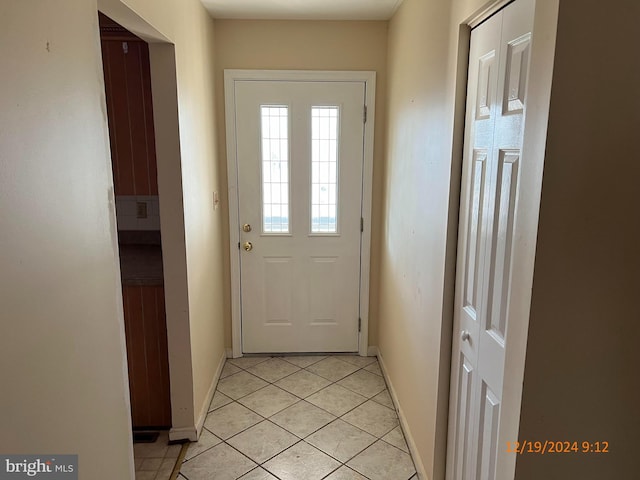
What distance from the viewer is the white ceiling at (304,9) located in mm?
2766

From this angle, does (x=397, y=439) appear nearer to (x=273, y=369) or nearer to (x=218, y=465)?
(x=218, y=465)

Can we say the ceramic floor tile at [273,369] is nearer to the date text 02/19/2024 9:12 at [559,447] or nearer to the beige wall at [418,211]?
the beige wall at [418,211]

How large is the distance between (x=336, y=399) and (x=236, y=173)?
1725mm

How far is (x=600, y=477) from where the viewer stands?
128 centimetres

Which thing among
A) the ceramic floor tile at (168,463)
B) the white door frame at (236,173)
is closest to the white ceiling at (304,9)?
the white door frame at (236,173)

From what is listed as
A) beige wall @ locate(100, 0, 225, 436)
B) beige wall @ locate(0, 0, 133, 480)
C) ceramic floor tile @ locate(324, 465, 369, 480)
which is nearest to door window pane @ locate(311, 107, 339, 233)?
beige wall @ locate(100, 0, 225, 436)

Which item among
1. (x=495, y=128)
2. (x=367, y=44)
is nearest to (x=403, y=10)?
(x=367, y=44)

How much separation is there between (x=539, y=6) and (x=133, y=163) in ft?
7.10

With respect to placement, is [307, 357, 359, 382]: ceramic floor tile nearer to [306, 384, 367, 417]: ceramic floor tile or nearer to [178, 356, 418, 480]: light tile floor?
[178, 356, 418, 480]: light tile floor

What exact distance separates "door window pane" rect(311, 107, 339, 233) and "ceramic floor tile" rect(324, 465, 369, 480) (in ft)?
5.57

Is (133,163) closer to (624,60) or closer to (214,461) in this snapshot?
(214,461)

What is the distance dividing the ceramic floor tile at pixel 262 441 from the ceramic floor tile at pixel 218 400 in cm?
34

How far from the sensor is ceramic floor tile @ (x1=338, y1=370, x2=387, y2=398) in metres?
3.12

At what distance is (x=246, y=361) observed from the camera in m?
3.56
